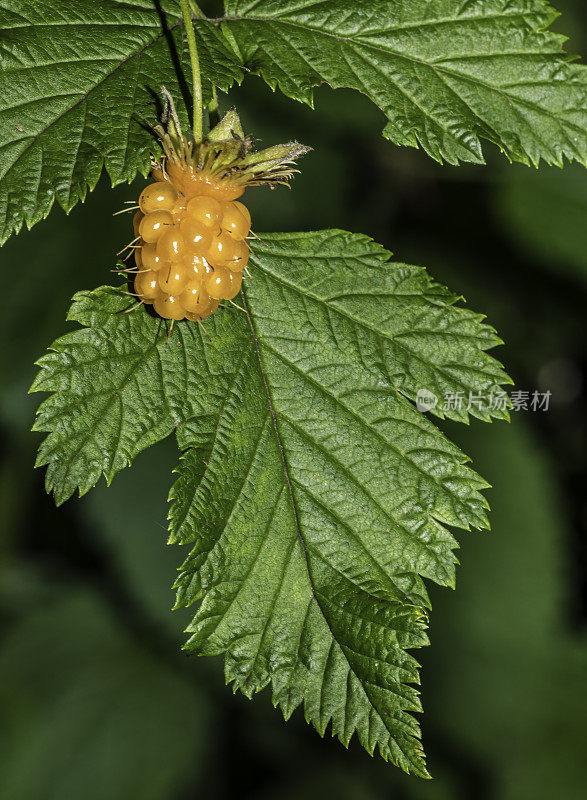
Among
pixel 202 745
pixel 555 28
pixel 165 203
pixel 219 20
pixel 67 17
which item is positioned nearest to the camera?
pixel 165 203

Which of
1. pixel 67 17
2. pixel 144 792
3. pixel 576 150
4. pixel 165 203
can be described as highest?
pixel 576 150

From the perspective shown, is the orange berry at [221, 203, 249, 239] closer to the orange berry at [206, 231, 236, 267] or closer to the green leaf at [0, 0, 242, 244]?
the orange berry at [206, 231, 236, 267]

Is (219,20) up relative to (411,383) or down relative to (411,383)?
up

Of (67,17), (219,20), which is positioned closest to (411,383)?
(219,20)

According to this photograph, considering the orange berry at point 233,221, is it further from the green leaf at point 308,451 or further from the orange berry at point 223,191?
the green leaf at point 308,451

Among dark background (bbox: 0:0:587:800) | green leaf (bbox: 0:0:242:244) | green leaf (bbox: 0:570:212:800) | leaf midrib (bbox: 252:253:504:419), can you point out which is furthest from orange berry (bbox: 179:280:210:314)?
green leaf (bbox: 0:570:212:800)

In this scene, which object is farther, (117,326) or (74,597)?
(74,597)

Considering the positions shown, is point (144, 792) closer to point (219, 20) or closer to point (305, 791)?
point (305, 791)
